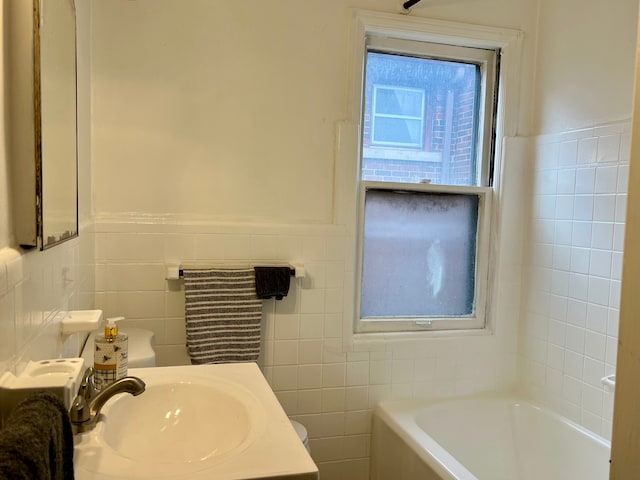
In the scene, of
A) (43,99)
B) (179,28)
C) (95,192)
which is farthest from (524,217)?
(43,99)

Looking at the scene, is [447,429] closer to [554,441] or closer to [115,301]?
[554,441]

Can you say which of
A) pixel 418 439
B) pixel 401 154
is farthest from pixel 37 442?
pixel 401 154

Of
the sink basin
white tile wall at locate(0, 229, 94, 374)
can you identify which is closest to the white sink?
the sink basin

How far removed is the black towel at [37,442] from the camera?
50cm

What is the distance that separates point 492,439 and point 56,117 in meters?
2.19

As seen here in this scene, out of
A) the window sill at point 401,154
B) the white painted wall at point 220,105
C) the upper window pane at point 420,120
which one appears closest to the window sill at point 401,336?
the white painted wall at point 220,105

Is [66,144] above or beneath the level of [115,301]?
above

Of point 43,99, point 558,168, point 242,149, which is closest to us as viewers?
point 43,99

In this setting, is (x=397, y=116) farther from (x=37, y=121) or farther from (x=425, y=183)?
(x=37, y=121)

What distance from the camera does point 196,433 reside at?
117cm

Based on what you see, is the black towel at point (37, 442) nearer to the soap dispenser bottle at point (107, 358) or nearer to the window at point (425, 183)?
the soap dispenser bottle at point (107, 358)

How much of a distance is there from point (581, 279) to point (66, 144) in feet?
6.49

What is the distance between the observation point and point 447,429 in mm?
2311

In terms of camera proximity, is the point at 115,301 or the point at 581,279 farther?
the point at 581,279
